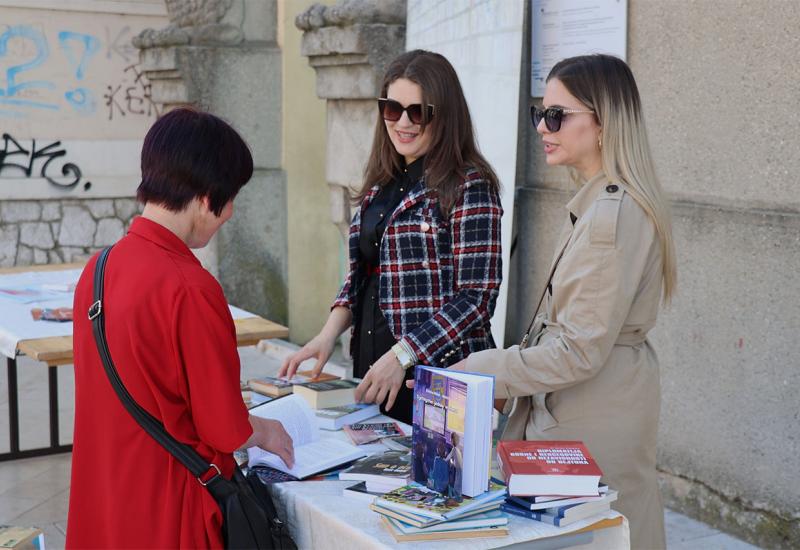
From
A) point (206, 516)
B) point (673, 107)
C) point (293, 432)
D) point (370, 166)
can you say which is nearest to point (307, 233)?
point (673, 107)

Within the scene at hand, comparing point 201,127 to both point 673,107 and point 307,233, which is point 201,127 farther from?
point 307,233

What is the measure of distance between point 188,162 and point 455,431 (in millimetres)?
801

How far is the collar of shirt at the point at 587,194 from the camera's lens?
2660 mm

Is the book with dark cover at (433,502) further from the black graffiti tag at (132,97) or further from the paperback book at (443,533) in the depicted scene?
the black graffiti tag at (132,97)

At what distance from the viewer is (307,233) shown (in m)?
8.46

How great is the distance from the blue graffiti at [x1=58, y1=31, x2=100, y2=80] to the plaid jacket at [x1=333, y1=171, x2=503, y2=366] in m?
8.74

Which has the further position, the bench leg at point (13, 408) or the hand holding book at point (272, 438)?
the bench leg at point (13, 408)

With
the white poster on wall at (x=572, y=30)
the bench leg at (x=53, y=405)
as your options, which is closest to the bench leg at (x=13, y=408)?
the bench leg at (x=53, y=405)

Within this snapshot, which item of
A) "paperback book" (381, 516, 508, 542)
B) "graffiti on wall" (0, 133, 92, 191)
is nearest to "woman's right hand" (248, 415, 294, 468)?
"paperback book" (381, 516, 508, 542)

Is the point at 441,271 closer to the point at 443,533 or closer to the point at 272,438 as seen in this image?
the point at 272,438

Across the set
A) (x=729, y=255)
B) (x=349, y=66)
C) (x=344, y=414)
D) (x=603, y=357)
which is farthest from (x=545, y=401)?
(x=349, y=66)

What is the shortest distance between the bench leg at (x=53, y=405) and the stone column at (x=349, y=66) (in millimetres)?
2027

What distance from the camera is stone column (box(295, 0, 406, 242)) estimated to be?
6031mm

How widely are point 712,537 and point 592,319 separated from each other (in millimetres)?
2270
